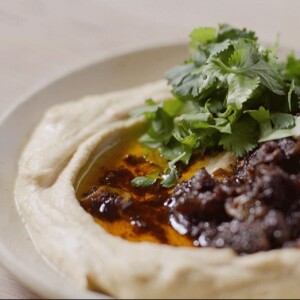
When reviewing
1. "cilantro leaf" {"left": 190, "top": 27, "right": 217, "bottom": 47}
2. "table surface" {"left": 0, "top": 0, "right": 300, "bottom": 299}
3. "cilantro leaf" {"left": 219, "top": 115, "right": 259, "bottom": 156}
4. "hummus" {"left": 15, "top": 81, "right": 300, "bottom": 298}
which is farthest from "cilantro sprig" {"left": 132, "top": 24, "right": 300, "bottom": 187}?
"table surface" {"left": 0, "top": 0, "right": 300, "bottom": 299}

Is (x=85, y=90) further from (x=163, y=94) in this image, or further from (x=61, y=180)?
(x=61, y=180)

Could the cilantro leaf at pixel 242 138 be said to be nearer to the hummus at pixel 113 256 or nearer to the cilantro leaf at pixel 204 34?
the cilantro leaf at pixel 204 34

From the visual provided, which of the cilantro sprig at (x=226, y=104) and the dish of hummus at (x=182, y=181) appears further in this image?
the cilantro sprig at (x=226, y=104)

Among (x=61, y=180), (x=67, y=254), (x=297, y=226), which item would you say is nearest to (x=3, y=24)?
(x=61, y=180)

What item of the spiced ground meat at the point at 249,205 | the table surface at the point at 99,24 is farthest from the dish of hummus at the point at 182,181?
the table surface at the point at 99,24

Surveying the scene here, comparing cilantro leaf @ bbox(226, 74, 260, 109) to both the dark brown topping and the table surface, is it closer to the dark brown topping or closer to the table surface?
the dark brown topping

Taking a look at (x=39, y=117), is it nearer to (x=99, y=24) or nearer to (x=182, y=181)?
(x=182, y=181)
